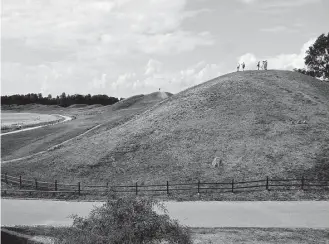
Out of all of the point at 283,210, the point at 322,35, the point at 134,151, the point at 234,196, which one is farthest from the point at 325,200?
the point at 322,35

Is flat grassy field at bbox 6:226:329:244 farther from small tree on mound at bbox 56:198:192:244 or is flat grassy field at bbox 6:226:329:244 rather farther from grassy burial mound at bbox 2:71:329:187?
grassy burial mound at bbox 2:71:329:187

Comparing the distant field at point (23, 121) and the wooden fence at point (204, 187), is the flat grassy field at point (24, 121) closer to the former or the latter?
the distant field at point (23, 121)

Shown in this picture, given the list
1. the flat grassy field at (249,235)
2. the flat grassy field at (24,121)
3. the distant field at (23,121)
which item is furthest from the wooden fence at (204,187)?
the distant field at (23,121)

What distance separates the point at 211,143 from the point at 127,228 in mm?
26130

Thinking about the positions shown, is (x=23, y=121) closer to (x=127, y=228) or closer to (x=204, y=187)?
(x=204, y=187)

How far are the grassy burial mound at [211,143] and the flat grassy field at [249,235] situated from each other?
11.0m

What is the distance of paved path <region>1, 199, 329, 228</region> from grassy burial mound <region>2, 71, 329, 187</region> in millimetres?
6601

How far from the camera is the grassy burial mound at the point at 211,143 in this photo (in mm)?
31141

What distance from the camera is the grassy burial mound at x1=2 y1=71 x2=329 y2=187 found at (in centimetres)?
3114

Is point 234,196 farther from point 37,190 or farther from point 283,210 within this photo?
point 37,190

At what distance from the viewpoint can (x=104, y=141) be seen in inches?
1634

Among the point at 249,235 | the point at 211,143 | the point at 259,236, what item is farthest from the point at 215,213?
the point at 211,143

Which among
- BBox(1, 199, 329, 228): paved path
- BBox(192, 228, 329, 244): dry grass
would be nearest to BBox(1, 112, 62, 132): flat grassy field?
BBox(1, 199, 329, 228): paved path

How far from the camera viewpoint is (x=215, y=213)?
2105cm
